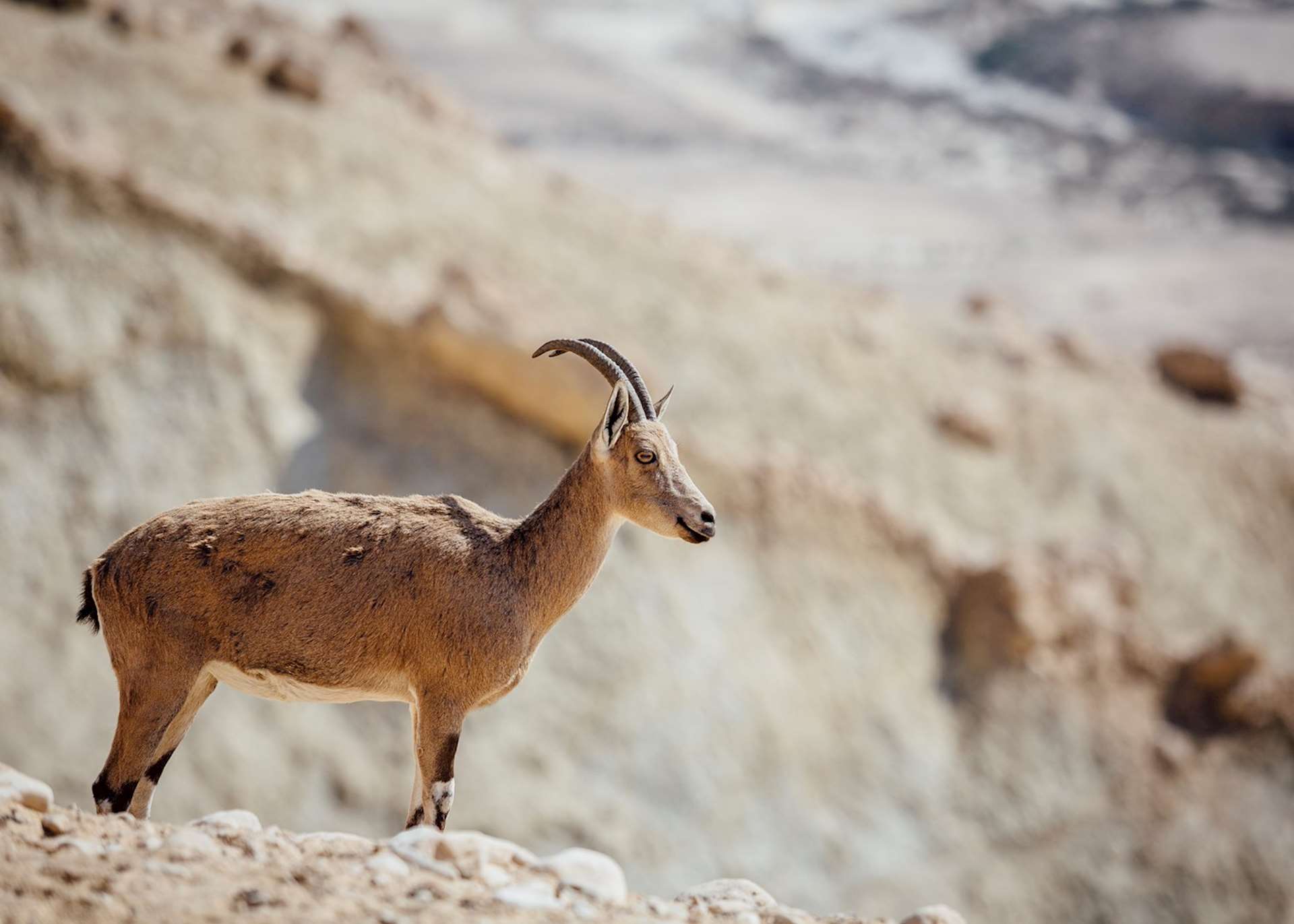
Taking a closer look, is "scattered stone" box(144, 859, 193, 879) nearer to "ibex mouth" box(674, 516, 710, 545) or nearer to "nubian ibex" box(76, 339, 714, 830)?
"nubian ibex" box(76, 339, 714, 830)

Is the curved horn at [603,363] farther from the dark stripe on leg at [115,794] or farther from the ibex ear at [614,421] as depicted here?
the dark stripe on leg at [115,794]

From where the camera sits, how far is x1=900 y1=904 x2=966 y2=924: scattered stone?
7375 millimetres

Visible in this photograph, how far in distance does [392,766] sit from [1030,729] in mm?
9402

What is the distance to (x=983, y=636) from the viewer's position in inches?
808

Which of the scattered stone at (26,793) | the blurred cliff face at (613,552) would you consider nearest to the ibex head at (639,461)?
the scattered stone at (26,793)

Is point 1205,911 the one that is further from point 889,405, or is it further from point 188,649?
point 188,649

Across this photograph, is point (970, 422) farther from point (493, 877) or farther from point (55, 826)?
point (55, 826)

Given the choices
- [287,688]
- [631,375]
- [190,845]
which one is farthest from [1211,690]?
[190,845]

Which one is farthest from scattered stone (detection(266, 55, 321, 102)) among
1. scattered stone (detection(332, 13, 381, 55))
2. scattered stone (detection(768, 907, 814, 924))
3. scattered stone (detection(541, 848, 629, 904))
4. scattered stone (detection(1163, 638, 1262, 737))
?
scattered stone (detection(768, 907, 814, 924))

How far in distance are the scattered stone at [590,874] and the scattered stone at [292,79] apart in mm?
20216

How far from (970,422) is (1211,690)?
21.2 ft

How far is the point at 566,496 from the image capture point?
24.5 feet

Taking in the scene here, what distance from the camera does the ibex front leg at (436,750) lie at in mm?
6895

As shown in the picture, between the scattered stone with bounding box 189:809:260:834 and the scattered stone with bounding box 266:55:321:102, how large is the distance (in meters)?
19.4
